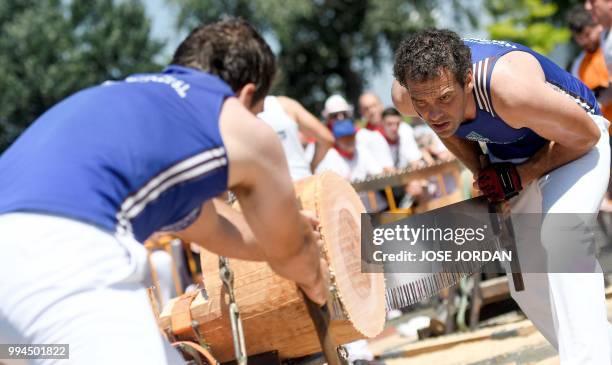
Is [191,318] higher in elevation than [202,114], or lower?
lower

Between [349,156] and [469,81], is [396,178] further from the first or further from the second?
[469,81]

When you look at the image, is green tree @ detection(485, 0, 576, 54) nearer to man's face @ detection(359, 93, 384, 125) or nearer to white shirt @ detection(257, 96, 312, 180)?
man's face @ detection(359, 93, 384, 125)

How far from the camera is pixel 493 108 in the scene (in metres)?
3.88

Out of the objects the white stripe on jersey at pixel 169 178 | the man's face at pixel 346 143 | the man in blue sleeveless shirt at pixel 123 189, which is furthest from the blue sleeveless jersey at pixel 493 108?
the man's face at pixel 346 143

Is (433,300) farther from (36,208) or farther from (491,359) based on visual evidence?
(36,208)

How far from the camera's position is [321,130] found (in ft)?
23.1

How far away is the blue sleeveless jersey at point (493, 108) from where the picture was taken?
390cm

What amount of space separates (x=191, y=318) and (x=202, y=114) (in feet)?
5.91

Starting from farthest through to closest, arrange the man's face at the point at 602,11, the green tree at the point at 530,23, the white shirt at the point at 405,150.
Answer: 1. the green tree at the point at 530,23
2. the white shirt at the point at 405,150
3. the man's face at the point at 602,11

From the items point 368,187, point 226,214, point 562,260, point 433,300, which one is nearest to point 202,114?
point 226,214

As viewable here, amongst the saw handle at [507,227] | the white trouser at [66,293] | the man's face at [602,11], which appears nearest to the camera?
the white trouser at [66,293]

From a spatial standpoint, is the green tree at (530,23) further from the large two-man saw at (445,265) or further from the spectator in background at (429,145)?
the large two-man saw at (445,265)

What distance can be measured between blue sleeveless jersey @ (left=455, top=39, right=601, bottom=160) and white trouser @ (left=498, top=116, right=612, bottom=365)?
0.62 ft

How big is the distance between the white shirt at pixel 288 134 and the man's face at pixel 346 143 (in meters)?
2.28
